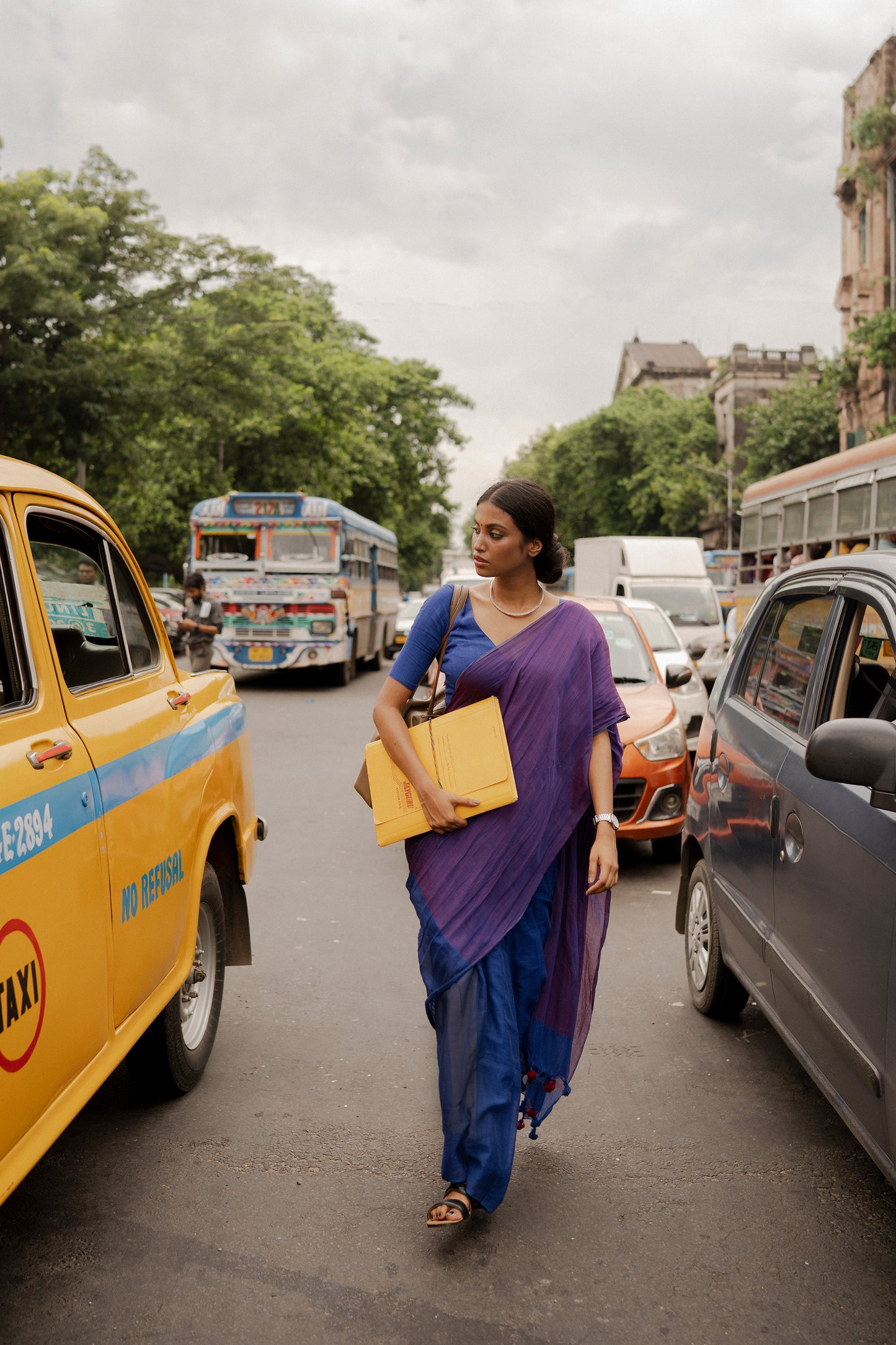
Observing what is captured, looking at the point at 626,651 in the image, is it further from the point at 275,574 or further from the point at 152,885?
the point at 275,574

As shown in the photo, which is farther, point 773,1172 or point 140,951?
point 773,1172

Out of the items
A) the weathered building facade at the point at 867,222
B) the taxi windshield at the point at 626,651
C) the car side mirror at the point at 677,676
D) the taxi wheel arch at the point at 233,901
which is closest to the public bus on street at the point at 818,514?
the taxi windshield at the point at 626,651

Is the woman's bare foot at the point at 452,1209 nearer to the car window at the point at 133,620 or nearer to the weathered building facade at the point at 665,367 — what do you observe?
the car window at the point at 133,620

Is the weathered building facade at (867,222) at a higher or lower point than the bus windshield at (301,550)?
higher

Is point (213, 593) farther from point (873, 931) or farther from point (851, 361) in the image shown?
point (851, 361)

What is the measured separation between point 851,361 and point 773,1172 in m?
36.5

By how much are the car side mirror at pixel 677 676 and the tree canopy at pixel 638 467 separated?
49708 mm

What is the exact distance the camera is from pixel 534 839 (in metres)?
2.98

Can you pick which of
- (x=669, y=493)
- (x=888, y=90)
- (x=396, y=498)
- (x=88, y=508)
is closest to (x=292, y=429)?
(x=396, y=498)

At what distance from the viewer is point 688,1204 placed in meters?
3.14

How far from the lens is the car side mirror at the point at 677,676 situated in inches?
304

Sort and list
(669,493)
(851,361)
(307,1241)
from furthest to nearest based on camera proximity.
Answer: (669,493) < (851,361) < (307,1241)

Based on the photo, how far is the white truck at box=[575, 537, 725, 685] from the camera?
1825cm

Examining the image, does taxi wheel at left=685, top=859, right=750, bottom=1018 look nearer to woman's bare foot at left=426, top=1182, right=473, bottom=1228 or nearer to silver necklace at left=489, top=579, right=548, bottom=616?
woman's bare foot at left=426, top=1182, right=473, bottom=1228
